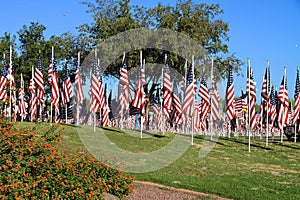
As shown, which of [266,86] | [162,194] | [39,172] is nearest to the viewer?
[39,172]

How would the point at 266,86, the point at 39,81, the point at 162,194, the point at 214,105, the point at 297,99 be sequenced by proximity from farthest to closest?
the point at 266,86, the point at 297,99, the point at 39,81, the point at 214,105, the point at 162,194

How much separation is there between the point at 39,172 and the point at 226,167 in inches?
439

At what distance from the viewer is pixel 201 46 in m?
41.8

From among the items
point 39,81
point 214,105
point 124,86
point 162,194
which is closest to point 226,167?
point 162,194

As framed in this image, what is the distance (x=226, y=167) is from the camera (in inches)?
779

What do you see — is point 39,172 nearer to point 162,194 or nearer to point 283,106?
point 162,194

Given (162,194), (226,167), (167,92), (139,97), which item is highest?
(167,92)

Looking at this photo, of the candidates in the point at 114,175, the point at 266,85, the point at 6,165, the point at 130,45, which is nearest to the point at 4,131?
the point at 6,165

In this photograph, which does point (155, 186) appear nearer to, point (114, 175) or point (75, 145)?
Result: point (114, 175)

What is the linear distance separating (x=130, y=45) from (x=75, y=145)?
62.4 feet

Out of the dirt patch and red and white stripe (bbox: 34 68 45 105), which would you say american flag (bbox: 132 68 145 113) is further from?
the dirt patch

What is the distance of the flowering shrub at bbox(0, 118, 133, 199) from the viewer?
917 centimetres

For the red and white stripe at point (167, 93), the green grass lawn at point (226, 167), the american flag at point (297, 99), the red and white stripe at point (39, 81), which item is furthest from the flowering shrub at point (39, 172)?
the american flag at point (297, 99)

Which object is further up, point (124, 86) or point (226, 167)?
point (124, 86)
